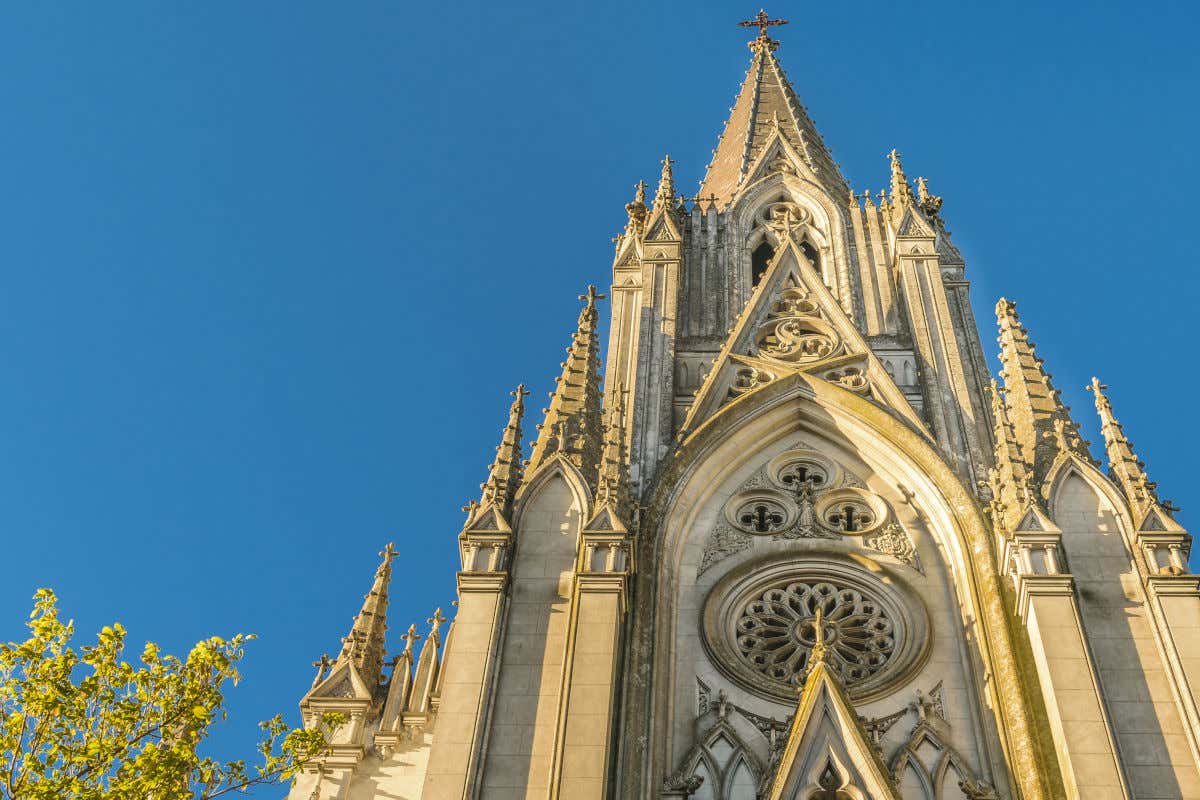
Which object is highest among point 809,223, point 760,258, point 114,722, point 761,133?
point 761,133

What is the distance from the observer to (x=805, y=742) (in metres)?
19.9

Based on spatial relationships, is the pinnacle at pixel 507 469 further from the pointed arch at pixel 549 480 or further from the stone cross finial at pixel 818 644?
the stone cross finial at pixel 818 644

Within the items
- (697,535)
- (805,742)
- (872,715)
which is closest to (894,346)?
(697,535)

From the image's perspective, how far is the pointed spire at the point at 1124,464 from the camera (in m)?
22.7

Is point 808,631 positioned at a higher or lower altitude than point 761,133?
lower

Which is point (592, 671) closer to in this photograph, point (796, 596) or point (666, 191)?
point (796, 596)

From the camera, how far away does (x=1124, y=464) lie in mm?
23594

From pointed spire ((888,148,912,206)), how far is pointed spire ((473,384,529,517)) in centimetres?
1266

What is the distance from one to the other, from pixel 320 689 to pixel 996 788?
11.0 metres

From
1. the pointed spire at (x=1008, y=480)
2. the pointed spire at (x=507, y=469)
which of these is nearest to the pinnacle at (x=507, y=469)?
the pointed spire at (x=507, y=469)

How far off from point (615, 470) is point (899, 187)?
14.6m

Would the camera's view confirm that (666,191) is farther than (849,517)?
Yes

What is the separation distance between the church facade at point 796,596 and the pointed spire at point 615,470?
61 millimetres

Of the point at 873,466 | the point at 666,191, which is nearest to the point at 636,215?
the point at 666,191
